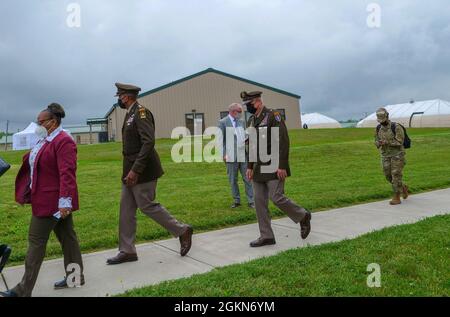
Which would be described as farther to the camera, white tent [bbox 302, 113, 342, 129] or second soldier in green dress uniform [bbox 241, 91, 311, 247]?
white tent [bbox 302, 113, 342, 129]

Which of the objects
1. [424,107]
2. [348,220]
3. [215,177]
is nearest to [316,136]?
[215,177]

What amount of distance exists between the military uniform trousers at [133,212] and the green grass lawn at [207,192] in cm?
85

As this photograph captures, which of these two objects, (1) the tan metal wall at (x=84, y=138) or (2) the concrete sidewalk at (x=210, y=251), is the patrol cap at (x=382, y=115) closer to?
(2) the concrete sidewalk at (x=210, y=251)

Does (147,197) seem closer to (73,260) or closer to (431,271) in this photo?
(73,260)

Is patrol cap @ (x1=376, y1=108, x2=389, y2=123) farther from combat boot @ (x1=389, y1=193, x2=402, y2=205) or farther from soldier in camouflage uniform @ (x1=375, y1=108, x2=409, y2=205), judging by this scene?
combat boot @ (x1=389, y1=193, x2=402, y2=205)

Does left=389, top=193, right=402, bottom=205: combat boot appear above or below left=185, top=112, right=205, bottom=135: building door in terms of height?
below

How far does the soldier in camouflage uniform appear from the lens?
8.82 meters

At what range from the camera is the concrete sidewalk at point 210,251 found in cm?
463

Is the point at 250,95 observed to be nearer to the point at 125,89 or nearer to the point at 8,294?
the point at 125,89

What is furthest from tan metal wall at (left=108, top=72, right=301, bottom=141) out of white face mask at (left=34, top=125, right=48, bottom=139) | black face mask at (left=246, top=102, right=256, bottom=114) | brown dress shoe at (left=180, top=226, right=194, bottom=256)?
white face mask at (left=34, top=125, right=48, bottom=139)

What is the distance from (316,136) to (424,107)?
3399 cm

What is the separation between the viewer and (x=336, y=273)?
4.48 metres

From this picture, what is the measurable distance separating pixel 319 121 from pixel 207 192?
68835 mm
